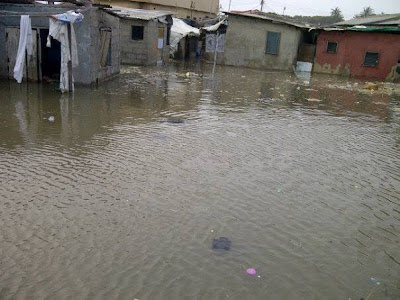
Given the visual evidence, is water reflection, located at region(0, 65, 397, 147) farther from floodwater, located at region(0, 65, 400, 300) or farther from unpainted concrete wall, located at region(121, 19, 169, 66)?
unpainted concrete wall, located at region(121, 19, 169, 66)

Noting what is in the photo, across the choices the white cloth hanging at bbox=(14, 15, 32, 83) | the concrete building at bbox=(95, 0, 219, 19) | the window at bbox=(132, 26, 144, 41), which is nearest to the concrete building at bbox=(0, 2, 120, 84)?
the white cloth hanging at bbox=(14, 15, 32, 83)

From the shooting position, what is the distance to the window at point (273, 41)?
23.7 metres

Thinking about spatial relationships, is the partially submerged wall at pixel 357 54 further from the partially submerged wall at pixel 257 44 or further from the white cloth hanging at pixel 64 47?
the white cloth hanging at pixel 64 47

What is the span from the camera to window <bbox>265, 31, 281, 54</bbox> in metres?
23.7

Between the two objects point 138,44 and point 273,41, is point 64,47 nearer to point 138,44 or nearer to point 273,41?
point 138,44

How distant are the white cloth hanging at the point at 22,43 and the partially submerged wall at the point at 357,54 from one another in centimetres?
1822

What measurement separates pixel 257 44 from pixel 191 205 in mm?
21323

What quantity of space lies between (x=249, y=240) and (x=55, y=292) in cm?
199

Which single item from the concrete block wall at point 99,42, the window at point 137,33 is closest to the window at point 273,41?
the window at point 137,33

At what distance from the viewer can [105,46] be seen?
530 inches

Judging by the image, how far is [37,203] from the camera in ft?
14.4

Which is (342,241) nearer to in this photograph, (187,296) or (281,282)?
(281,282)

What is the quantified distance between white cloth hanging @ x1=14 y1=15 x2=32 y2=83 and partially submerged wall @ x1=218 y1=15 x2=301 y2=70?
A: 15.7 m

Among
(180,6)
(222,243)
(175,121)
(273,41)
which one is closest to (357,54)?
(273,41)
